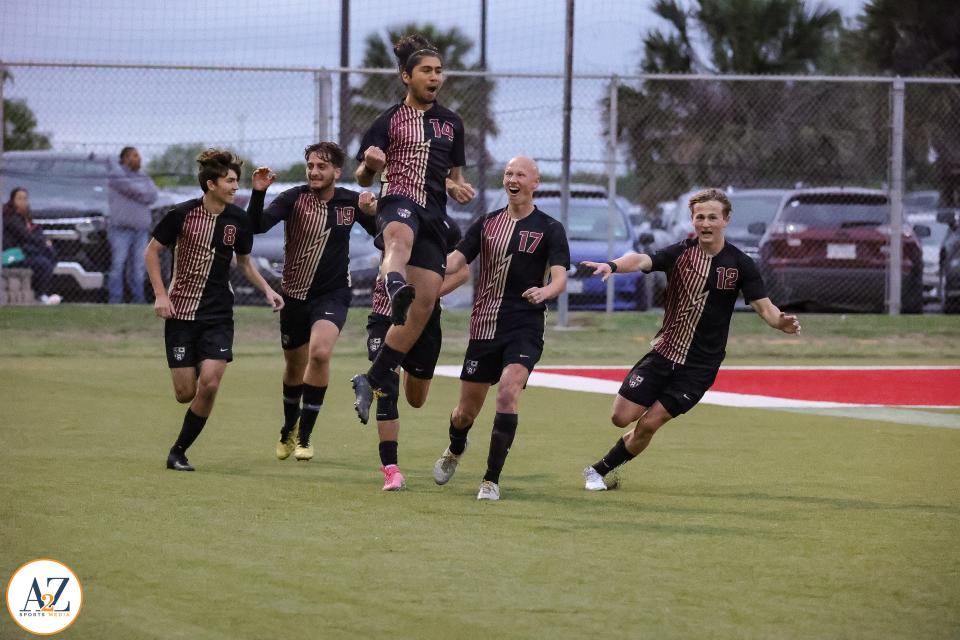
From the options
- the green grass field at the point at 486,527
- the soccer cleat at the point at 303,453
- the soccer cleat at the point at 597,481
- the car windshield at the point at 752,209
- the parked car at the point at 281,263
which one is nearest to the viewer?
the green grass field at the point at 486,527

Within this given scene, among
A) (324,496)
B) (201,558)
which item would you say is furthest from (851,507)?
(201,558)

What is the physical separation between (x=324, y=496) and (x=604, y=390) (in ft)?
21.7

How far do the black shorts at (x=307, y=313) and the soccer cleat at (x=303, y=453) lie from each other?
0.69 meters

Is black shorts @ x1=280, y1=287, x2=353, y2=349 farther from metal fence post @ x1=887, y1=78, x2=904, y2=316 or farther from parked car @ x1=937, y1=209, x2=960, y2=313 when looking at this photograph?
parked car @ x1=937, y1=209, x2=960, y2=313

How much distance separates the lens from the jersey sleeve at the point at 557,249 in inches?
333

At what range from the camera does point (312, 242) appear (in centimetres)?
990

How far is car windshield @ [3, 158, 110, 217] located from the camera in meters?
19.2

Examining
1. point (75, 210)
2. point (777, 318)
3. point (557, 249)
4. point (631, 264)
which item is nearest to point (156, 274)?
point (557, 249)

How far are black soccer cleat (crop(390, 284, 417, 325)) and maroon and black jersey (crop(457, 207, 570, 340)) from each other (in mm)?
655

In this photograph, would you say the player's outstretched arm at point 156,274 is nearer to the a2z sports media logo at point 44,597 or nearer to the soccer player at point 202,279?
the soccer player at point 202,279

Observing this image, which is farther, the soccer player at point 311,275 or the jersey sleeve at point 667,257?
the soccer player at point 311,275

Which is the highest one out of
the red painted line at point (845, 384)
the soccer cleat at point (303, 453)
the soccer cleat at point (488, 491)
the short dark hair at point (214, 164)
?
the short dark hair at point (214, 164)

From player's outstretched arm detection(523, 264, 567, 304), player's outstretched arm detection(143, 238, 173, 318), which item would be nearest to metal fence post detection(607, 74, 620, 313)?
player's outstretched arm detection(143, 238, 173, 318)

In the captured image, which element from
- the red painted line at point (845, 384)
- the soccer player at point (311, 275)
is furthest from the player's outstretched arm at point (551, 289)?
the red painted line at point (845, 384)
